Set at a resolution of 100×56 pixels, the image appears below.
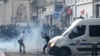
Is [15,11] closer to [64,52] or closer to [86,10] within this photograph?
[86,10]

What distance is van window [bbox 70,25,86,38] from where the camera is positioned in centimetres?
2773

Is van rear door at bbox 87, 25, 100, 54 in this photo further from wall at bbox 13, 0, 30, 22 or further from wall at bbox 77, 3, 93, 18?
wall at bbox 13, 0, 30, 22

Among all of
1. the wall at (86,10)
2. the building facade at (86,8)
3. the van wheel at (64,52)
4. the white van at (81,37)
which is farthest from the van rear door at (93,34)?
the wall at (86,10)

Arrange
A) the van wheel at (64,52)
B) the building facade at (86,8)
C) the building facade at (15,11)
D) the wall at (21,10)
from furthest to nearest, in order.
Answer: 1. the wall at (21,10)
2. the building facade at (15,11)
3. the building facade at (86,8)
4. the van wheel at (64,52)

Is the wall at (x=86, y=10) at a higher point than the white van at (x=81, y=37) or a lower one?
higher

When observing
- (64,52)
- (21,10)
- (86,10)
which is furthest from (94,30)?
(21,10)

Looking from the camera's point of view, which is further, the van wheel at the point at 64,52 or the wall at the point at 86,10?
the wall at the point at 86,10

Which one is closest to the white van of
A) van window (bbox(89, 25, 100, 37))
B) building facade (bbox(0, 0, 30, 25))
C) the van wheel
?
van window (bbox(89, 25, 100, 37))

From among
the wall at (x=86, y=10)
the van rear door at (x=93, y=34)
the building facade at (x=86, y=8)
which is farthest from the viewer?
the wall at (x=86, y=10)

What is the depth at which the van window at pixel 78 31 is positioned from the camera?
27.7m

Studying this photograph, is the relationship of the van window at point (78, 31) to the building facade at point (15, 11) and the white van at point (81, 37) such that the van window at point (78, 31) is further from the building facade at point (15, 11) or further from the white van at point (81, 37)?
the building facade at point (15, 11)

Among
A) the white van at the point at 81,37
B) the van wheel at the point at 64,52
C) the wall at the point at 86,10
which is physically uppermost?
the wall at the point at 86,10

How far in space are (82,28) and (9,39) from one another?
2248cm

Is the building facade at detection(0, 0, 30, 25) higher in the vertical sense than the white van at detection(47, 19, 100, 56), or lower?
higher
